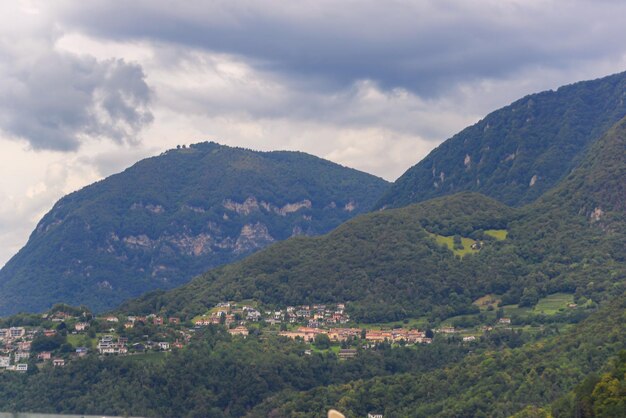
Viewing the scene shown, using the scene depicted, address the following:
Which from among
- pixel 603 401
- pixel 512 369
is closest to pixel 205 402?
pixel 512 369

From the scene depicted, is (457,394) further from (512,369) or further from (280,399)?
(280,399)

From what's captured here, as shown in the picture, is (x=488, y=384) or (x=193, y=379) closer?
(x=488, y=384)

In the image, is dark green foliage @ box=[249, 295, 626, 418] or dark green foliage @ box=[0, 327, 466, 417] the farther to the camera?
dark green foliage @ box=[0, 327, 466, 417]

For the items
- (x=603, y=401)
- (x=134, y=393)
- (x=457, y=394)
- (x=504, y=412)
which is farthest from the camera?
(x=134, y=393)

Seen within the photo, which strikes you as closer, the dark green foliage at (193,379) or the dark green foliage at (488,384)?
the dark green foliage at (488,384)

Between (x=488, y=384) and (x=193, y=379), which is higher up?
(x=193, y=379)

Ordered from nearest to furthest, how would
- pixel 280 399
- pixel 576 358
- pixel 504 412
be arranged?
pixel 504 412, pixel 576 358, pixel 280 399

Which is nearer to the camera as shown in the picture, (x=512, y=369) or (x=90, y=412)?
(x=512, y=369)

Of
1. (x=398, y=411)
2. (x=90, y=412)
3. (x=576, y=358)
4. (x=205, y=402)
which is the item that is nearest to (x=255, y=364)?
(x=205, y=402)

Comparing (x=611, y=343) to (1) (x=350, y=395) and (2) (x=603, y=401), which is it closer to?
(1) (x=350, y=395)
